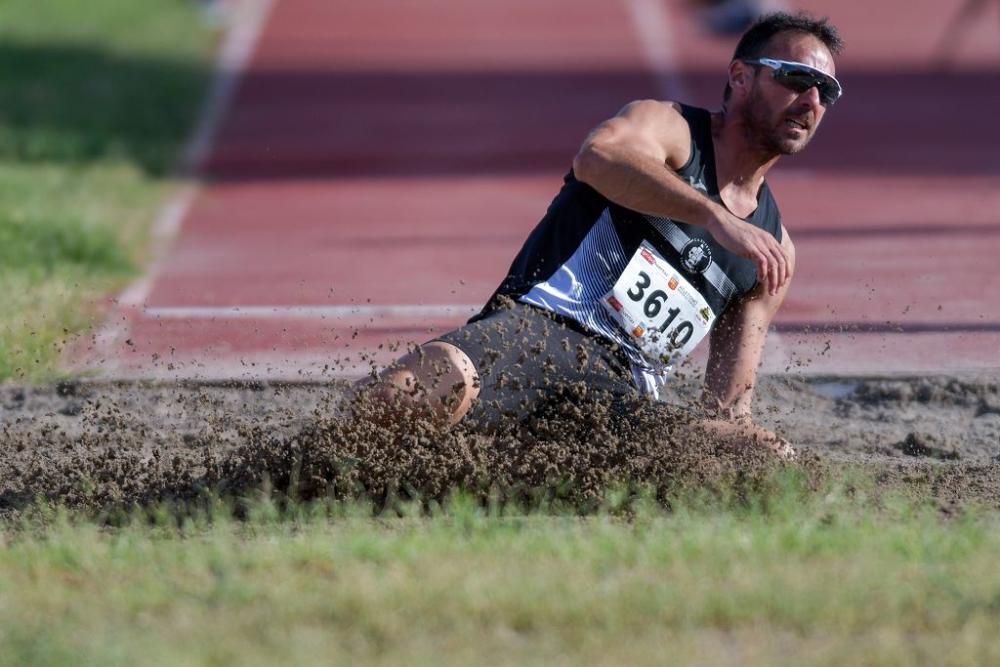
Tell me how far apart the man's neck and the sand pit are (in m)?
0.76

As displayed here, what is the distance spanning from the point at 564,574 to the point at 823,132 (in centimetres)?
1152

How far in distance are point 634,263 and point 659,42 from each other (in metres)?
16.1

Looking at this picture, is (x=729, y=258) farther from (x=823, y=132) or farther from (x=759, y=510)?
(x=823, y=132)

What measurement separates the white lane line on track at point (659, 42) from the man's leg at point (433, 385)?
467 inches

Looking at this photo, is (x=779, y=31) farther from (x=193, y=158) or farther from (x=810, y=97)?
(x=193, y=158)

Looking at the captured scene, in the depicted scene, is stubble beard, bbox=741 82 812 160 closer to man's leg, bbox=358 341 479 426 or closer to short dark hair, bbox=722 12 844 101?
short dark hair, bbox=722 12 844 101

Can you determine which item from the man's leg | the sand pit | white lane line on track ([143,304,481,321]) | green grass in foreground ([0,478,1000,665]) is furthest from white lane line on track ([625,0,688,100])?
green grass in foreground ([0,478,1000,665])

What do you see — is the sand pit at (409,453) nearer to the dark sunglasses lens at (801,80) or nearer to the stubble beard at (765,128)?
the stubble beard at (765,128)

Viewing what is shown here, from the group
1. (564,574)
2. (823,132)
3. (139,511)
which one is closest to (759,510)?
(564,574)

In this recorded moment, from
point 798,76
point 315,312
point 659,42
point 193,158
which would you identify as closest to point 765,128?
point 798,76

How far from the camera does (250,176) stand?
13.4 m

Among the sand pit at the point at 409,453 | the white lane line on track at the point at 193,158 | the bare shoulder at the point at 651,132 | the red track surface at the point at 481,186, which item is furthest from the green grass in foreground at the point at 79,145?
the bare shoulder at the point at 651,132

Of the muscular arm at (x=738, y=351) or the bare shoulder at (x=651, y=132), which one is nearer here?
the bare shoulder at (x=651, y=132)

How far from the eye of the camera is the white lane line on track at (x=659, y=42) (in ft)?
58.7
